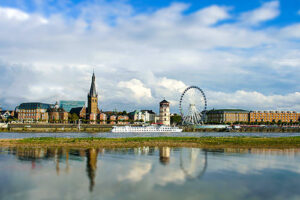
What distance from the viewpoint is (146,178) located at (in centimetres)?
2666

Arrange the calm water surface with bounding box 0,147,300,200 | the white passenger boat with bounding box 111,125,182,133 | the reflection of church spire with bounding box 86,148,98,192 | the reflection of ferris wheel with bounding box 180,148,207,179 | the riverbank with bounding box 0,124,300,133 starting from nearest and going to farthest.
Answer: the calm water surface with bounding box 0,147,300,200 → the reflection of church spire with bounding box 86,148,98,192 → the reflection of ferris wheel with bounding box 180,148,207,179 → the white passenger boat with bounding box 111,125,182,133 → the riverbank with bounding box 0,124,300,133

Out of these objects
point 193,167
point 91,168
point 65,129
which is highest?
point 91,168

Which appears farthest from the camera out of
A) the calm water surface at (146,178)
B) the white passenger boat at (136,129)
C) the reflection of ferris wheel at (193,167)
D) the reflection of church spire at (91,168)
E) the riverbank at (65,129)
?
the riverbank at (65,129)

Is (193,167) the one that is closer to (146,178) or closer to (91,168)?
(146,178)

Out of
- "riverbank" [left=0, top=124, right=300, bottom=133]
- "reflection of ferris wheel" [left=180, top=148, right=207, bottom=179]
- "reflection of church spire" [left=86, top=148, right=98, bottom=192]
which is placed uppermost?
"reflection of church spire" [left=86, top=148, right=98, bottom=192]

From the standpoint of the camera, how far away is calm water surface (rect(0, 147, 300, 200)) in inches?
856

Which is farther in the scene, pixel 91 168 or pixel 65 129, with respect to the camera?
pixel 65 129

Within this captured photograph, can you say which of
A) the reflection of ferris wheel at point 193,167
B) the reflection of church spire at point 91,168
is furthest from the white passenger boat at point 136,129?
the reflection of ferris wheel at point 193,167

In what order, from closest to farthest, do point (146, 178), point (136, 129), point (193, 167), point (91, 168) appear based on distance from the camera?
1. point (146, 178)
2. point (91, 168)
3. point (193, 167)
4. point (136, 129)

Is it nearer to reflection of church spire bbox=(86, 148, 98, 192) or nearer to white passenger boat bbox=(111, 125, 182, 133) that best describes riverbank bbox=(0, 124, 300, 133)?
white passenger boat bbox=(111, 125, 182, 133)

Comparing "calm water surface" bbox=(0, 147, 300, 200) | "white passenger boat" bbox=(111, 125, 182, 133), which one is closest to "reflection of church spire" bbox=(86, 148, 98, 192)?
"calm water surface" bbox=(0, 147, 300, 200)

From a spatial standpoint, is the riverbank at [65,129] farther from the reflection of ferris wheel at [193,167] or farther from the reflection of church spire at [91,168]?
the reflection of ferris wheel at [193,167]

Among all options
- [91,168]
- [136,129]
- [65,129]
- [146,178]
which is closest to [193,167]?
[146,178]

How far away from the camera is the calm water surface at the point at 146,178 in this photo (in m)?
21.7
